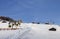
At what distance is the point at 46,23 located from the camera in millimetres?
86188

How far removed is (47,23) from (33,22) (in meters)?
7.37

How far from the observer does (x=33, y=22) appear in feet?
290

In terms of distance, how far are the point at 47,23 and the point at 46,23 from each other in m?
0.86

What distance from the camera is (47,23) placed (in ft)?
280

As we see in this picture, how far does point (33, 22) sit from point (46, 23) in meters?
6.72

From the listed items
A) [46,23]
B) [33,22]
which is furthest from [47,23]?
[33,22]

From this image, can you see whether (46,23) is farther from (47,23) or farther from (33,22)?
(33,22)
